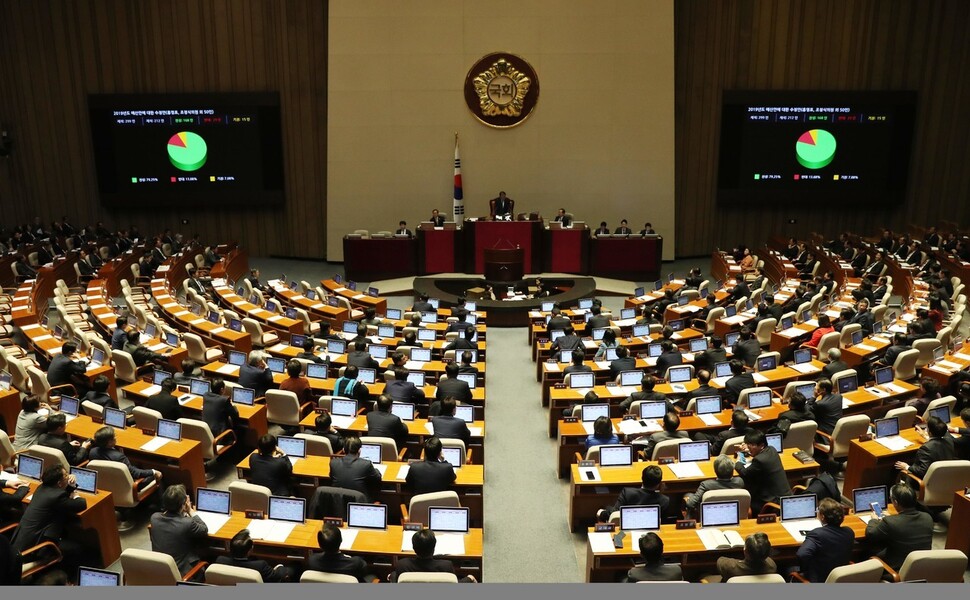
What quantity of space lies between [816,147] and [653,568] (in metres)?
18.4

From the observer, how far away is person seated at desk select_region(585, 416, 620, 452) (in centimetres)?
723

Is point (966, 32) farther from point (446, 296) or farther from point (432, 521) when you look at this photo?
point (432, 521)

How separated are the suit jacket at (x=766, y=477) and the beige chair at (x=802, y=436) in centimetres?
119

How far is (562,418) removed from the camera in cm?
922

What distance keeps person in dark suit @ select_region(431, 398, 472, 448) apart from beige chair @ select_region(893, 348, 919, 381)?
567 cm

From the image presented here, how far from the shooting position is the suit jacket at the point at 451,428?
25.2ft

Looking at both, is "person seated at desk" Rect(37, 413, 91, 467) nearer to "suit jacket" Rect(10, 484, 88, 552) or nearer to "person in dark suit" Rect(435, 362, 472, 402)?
"suit jacket" Rect(10, 484, 88, 552)

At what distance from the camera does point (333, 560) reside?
16.7ft

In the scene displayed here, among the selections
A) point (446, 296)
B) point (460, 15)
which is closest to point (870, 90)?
point (460, 15)

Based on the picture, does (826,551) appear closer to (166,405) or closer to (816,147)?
(166,405)

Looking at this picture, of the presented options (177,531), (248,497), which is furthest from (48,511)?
(248,497)

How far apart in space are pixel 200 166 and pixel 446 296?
9.09m

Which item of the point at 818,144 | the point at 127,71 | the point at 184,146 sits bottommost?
the point at 184,146

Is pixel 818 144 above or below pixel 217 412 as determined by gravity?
above
